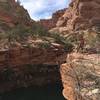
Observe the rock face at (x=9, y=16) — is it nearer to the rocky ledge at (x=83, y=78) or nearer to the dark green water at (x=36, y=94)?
the dark green water at (x=36, y=94)

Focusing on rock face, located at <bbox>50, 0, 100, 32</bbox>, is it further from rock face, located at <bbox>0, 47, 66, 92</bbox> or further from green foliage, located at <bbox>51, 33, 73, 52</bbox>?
rock face, located at <bbox>0, 47, 66, 92</bbox>

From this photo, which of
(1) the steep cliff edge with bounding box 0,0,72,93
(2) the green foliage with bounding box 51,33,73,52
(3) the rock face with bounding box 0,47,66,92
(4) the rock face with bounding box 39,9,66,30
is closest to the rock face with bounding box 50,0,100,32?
(2) the green foliage with bounding box 51,33,73,52

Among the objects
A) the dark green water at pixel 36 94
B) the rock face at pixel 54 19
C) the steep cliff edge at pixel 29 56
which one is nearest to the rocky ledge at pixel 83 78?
the dark green water at pixel 36 94

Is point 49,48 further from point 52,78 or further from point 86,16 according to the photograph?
point 86,16

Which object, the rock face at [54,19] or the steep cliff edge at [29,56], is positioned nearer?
the steep cliff edge at [29,56]

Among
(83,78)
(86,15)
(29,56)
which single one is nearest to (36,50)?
(29,56)

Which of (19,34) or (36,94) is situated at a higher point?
(19,34)

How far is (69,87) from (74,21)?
94.1ft

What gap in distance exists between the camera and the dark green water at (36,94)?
1139 inches

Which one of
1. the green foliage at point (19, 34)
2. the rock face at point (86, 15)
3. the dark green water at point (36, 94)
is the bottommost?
the dark green water at point (36, 94)

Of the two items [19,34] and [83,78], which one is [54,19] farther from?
[83,78]

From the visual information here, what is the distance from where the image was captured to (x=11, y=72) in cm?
3139

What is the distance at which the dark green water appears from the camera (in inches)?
1139

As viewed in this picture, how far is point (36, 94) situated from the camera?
99.0 feet
